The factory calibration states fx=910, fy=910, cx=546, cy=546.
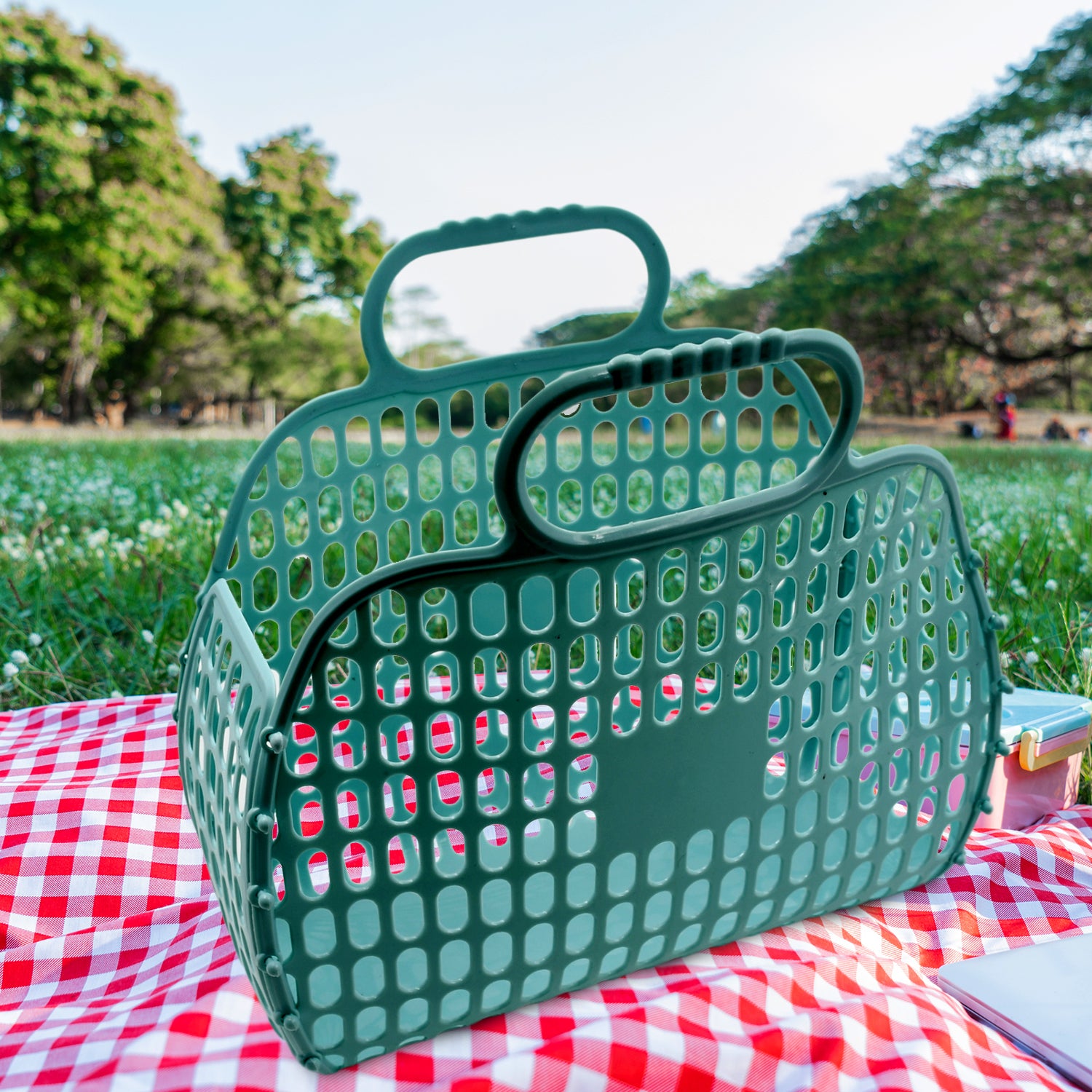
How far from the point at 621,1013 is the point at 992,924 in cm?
43

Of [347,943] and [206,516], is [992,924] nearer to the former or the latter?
[347,943]

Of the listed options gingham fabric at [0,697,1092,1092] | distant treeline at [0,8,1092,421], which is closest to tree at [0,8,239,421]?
distant treeline at [0,8,1092,421]

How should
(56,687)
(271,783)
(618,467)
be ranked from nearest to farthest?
1. (271,783)
2. (618,467)
3. (56,687)

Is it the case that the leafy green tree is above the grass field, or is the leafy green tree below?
above

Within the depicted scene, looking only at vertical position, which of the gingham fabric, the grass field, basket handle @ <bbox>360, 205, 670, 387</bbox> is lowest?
the gingham fabric

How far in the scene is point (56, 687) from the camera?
150 cm

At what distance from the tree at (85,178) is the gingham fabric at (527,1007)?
466 inches

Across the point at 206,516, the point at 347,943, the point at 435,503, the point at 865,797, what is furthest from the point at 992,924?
the point at 206,516

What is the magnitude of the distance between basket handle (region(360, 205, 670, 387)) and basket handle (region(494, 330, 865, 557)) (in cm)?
41

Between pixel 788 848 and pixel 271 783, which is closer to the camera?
pixel 271 783

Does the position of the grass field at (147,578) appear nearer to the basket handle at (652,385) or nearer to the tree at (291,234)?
the basket handle at (652,385)

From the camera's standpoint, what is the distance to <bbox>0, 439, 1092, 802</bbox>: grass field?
1.48 m

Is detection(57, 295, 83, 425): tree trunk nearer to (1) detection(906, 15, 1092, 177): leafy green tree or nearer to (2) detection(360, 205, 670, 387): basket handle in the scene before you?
(1) detection(906, 15, 1092, 177): leafy green tree

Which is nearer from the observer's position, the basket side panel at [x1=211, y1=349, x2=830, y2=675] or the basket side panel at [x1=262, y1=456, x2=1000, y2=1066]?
the basket side panel at [x1=262, y1=456, x2=1000, y2=1066]
